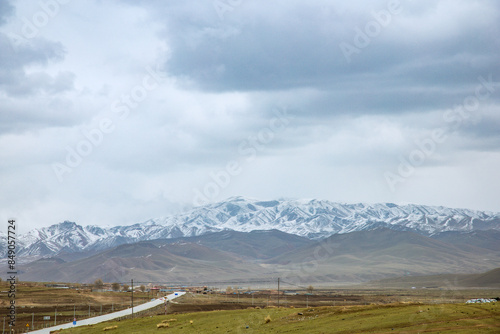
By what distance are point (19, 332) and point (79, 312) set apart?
1826 inches

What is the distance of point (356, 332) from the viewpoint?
5950cm

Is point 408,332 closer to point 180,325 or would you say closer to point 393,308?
point 393,308

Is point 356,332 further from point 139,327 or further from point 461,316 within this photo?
point 139,327

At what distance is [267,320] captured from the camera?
256ft

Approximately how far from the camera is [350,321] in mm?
67562

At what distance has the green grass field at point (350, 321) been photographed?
56.8m

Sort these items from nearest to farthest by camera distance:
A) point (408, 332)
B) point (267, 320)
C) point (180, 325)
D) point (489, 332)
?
point (489, 332), point (408, 332), point (267, 320), point (180, 325)

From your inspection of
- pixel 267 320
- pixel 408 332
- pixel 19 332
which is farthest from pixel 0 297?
pixel 408 332

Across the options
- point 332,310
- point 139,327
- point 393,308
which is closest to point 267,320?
point 332,310

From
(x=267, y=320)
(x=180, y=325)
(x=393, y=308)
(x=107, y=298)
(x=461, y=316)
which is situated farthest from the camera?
(x=107, y=298)

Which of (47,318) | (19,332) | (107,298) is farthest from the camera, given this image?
(107,298)

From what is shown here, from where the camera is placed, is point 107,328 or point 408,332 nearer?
point 408,332

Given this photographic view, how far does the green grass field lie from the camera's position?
56.8 metres

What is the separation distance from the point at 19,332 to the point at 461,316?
77.9 metres
